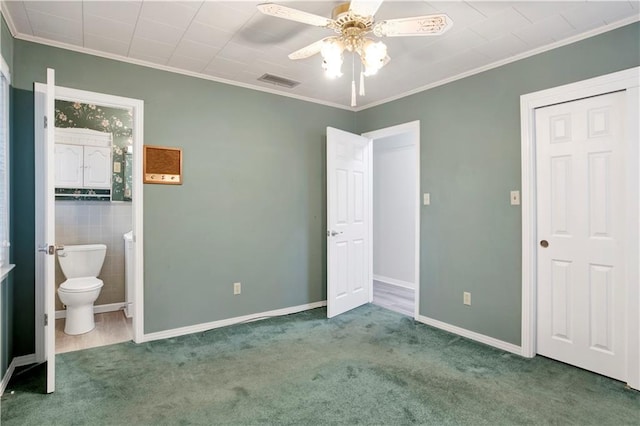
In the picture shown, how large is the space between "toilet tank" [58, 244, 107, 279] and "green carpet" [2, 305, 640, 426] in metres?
1.18

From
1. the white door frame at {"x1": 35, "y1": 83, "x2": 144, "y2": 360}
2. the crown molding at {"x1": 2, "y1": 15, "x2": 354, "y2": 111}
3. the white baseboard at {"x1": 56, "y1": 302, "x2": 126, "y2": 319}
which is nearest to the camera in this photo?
Result: the crown molding at {"x1": 2, "y1": 15, "x2": 354, "y2": 111}

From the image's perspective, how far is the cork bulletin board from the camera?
304cm

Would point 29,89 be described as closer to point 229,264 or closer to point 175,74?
point 175,74

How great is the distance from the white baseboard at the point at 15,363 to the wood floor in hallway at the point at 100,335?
234mm

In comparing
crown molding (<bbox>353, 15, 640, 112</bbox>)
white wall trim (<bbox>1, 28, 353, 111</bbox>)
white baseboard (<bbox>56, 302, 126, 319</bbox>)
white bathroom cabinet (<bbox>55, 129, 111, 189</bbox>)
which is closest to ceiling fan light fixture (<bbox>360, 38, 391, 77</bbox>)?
crown molding (<bbox>353, 15, 640, 112</bbox>)

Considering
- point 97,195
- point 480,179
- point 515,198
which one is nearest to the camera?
point 515,198

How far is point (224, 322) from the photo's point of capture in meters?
3.44

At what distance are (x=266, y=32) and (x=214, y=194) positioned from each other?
5.14 ft

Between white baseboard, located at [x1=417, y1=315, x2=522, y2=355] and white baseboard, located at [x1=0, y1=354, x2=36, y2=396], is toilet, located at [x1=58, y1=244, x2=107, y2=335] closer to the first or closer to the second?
white baseboard, located at [x1=0, y1=354, x2=36, y2=396]

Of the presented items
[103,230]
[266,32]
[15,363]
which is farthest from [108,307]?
[266,32]

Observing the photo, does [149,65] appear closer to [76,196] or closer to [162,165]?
[162,165]

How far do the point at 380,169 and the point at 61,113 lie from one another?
14.0 feet

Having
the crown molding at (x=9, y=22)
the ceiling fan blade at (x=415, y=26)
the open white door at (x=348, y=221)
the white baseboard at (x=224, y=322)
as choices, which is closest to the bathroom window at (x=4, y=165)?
the crown molding at (x=9, y=22)

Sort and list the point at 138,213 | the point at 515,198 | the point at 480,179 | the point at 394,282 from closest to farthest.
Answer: the point at 515,198
the point at 138,213
the point at 480,179
the point at 394,282
